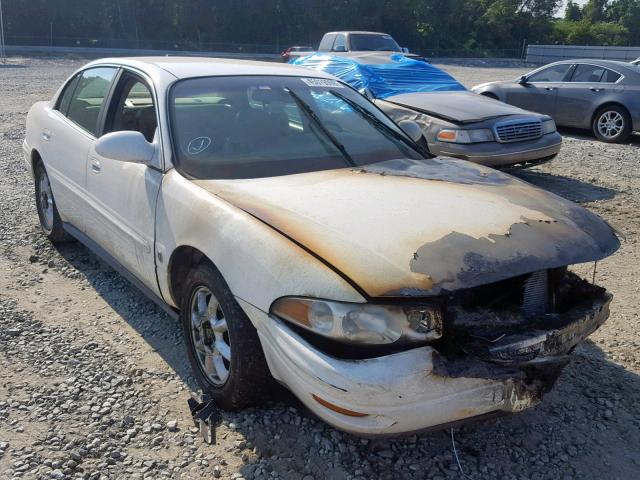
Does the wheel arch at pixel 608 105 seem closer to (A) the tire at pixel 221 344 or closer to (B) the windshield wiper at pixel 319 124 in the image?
(B) the windshield wiper at pixel 319 124

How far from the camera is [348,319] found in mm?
2496

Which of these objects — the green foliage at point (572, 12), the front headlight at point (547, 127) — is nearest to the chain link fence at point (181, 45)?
the green foliage at point (572, 12)

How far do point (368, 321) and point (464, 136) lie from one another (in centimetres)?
531

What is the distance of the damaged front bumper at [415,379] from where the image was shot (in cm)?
244

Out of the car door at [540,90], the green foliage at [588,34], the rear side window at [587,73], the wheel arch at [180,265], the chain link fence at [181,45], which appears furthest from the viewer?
the green foliage at [588,34]

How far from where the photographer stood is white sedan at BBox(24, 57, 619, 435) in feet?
8.21

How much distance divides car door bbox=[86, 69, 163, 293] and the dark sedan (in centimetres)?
936

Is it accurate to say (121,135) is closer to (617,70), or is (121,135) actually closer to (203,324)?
(203,324)

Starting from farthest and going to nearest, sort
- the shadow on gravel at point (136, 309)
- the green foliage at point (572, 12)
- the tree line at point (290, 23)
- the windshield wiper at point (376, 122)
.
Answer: the green foliage at point (572, 12), the tree line at point (290, 23), the windshield wiper at point (376, 122), the shadow on gravel at point (136, 309)

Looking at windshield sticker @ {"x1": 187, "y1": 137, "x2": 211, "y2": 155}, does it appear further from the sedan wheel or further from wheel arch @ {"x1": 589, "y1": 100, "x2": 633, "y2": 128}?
wheel arch @ {"x1": 589, "y1": 100, "x2": 633, "y2": 128}

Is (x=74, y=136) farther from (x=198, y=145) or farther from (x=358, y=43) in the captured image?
(x=358, y=43)

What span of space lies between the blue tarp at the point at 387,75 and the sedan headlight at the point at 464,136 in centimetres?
182

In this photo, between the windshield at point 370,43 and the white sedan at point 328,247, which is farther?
the windshield at point 370,43

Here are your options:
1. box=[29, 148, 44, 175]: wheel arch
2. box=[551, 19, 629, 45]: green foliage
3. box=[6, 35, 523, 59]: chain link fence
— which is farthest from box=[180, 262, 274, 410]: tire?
box=[551, 19, 629, 45]: green foliage
